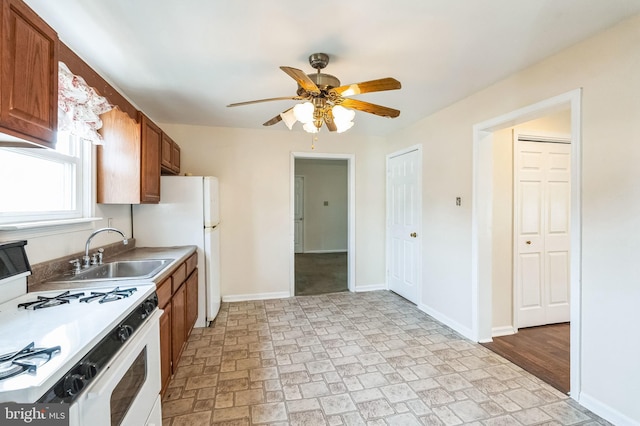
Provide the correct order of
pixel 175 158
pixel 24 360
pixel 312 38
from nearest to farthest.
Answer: pixel 24 360 < pixel 312 38 < pixel 175 158

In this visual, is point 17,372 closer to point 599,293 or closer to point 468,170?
point 599,293

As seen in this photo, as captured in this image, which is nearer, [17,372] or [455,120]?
[17,372]

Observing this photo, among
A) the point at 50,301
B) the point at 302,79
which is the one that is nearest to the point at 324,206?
the point at 302,79

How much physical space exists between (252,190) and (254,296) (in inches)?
59.3

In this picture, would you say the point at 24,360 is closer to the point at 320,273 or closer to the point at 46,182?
the point at 46,182

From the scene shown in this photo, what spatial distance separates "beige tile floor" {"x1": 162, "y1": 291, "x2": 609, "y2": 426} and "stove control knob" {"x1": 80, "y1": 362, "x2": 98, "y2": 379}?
112 centimetres

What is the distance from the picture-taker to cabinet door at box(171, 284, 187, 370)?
219cm

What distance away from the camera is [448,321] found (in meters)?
3.24

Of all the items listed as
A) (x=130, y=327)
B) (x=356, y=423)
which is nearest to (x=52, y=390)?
(x=130, y=327)

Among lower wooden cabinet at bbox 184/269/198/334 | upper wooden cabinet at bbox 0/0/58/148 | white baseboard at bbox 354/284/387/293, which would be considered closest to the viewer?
upper wooden cabinet at bbox 0/0/58/148

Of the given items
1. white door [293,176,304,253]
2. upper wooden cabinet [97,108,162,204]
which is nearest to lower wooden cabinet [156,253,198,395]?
upper wooden cabinet [97,108,162,204]

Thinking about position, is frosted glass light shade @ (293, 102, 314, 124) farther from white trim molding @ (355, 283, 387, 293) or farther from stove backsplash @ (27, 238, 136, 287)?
white trim molding @ (355, 283, 387, 293)

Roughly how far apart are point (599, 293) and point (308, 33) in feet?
8.20

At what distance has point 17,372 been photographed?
80cm
